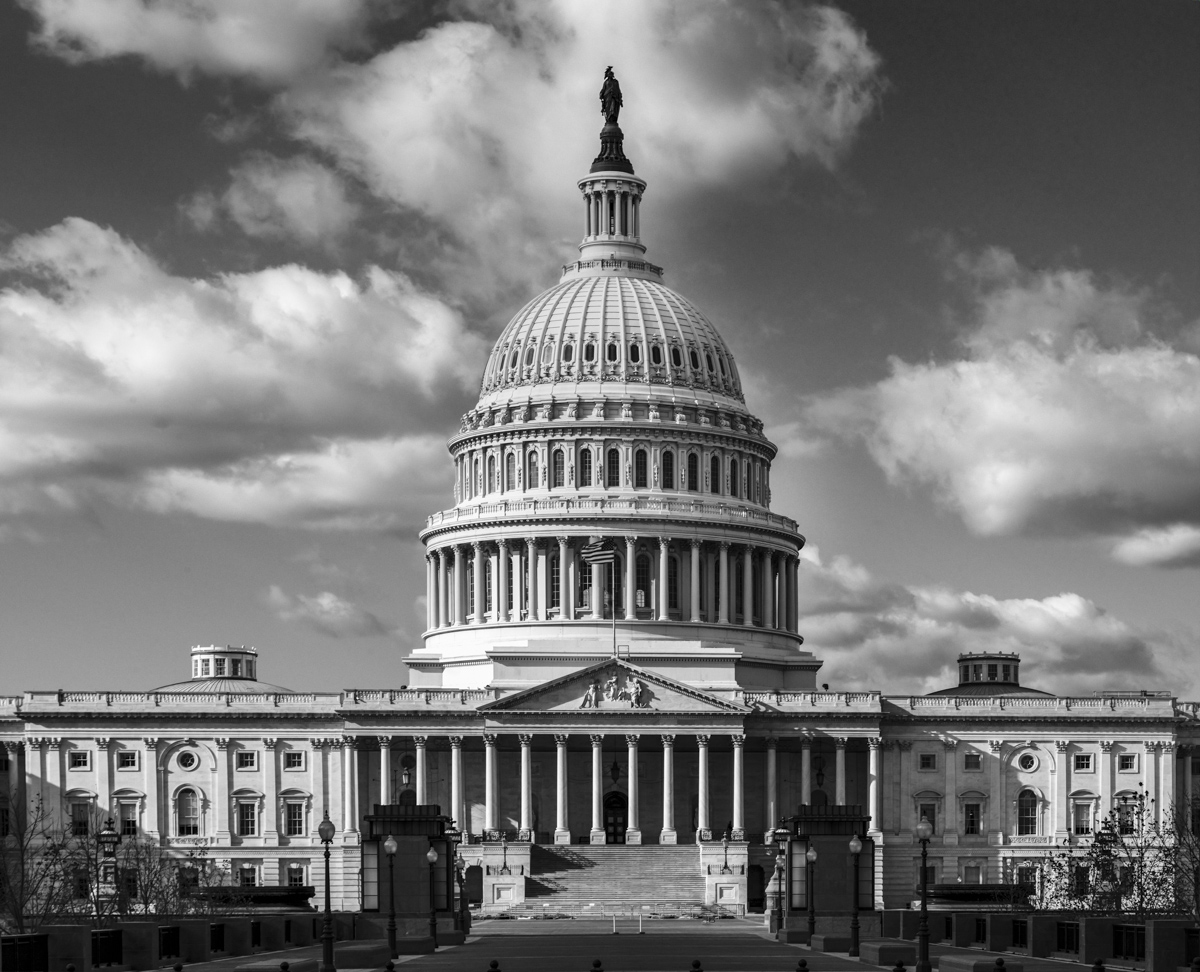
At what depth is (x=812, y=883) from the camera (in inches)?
4311

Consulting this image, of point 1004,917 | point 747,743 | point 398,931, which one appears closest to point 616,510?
point 747,743

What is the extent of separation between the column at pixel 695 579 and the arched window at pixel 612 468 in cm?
731

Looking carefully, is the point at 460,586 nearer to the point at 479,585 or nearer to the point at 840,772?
the point at 479,585

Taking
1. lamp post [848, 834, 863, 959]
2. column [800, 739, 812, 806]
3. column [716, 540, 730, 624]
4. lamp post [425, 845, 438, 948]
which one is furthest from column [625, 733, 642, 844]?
lamp post [848, 834, 863, 959]

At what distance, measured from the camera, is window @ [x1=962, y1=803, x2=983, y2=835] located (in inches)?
6585

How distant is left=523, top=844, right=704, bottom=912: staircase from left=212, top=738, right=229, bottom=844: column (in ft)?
71.6

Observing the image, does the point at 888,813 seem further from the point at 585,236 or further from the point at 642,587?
the point at 585,236

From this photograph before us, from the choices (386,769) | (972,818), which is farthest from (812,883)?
(972,818)

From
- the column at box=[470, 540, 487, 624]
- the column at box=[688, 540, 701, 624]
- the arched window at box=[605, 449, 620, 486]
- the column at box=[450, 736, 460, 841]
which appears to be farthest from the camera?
the arched window at box=[605, 449, 620, 486]

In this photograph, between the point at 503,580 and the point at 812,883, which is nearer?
the point at 812,883

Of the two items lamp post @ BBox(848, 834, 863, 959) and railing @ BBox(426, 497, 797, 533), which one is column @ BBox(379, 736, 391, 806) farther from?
lamp post @ BBox(848, 834, 863, 959)

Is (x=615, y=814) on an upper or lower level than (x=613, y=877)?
upper

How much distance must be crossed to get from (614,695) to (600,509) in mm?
19149

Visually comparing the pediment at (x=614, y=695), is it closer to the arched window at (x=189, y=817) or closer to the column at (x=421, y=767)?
the column at (x=421, y=767)
